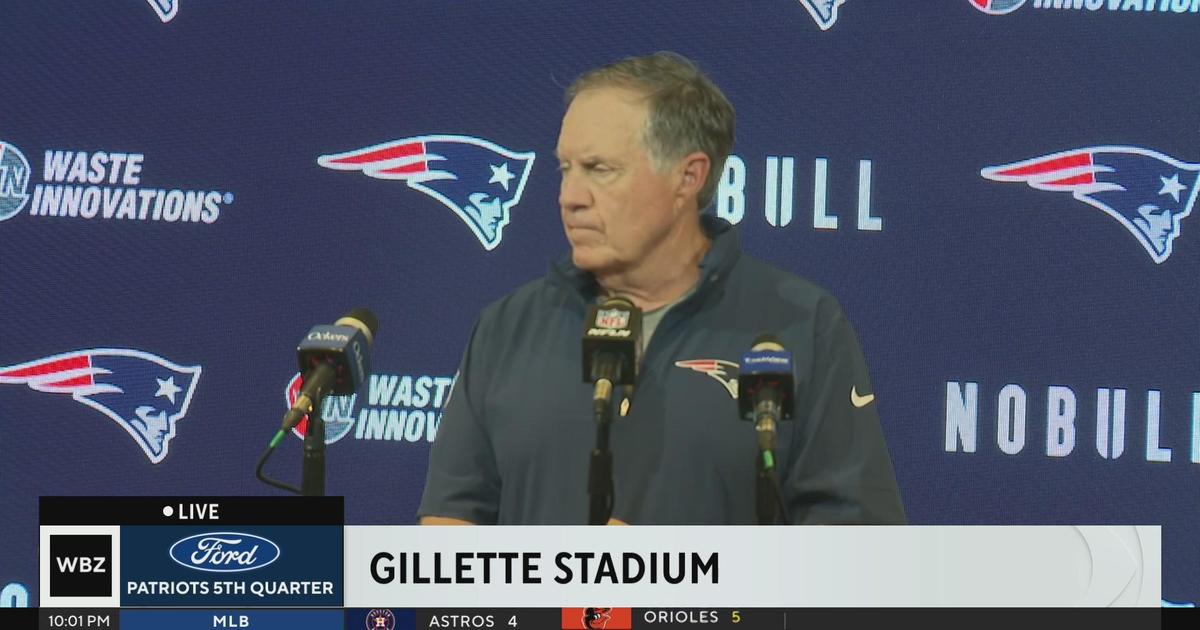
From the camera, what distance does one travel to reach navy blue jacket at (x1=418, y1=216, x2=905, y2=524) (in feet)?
9.45

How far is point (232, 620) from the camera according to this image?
254cm

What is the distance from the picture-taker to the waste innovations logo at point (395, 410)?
4133mm

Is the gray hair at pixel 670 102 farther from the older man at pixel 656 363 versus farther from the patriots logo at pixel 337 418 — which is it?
the patriots logo at pixel 337 418

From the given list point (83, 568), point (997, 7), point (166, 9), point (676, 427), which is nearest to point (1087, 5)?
point (997, 7)

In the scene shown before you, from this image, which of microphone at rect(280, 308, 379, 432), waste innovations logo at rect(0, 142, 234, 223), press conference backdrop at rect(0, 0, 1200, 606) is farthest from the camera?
waste innovations logo at rect(0, 142, 234, 223)

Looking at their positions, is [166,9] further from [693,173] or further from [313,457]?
[313,457]

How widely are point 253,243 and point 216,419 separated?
0.43 meters

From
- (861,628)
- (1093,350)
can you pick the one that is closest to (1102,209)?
(1093,350)

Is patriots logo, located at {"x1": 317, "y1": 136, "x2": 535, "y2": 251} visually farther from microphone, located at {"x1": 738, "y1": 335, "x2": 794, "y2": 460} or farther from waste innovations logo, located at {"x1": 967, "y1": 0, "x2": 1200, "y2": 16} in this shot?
microphone, located at {"x1": 738, "y1": 335, "x2": 794, "y2": 460}

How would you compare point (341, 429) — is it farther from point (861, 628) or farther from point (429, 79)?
point (861, 628)

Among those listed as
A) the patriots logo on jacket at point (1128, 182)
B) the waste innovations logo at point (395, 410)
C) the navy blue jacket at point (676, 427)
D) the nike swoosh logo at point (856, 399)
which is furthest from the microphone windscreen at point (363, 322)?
the patriots logo on jacket at point (1128, 182)

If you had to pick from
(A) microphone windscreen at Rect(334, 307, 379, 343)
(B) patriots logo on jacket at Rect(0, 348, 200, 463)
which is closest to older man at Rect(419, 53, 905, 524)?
(A) microphone windscreen at Rect(334, 307, 379, 343)

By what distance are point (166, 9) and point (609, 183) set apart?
1.69 m

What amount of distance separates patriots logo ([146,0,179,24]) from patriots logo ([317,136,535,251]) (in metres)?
0.59
